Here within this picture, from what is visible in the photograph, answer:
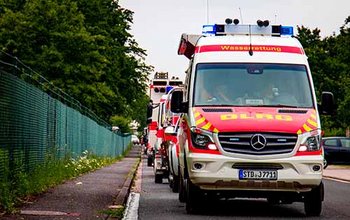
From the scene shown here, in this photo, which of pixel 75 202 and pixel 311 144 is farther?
pixel 75 202

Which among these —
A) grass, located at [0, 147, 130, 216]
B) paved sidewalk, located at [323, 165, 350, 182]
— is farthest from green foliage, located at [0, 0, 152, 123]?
grass, located at [0, 147, 130, 216]

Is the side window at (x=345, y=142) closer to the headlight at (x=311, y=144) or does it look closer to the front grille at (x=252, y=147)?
the headlight at (x=311, y=144)

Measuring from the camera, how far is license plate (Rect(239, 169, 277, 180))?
1398 centimetres

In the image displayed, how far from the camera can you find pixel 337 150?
46.1 meters

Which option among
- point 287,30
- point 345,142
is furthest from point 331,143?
point 287,30

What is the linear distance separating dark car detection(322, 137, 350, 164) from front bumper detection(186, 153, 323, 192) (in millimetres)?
32221

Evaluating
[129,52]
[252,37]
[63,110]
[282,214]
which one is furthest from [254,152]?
[129,52]

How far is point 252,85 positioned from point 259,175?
1.99 meters

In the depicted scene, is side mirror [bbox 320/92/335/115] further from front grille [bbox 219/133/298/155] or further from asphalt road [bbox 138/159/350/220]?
asphalt road [bbox 138/159/350/220]

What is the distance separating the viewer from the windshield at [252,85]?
15.3 metres

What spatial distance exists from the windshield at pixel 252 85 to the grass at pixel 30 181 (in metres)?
3.13

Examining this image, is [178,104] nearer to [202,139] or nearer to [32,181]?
[202,139]

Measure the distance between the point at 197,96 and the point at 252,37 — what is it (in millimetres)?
1654

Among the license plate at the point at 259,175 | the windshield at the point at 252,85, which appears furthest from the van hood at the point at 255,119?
the license plate at the point at 259,175
